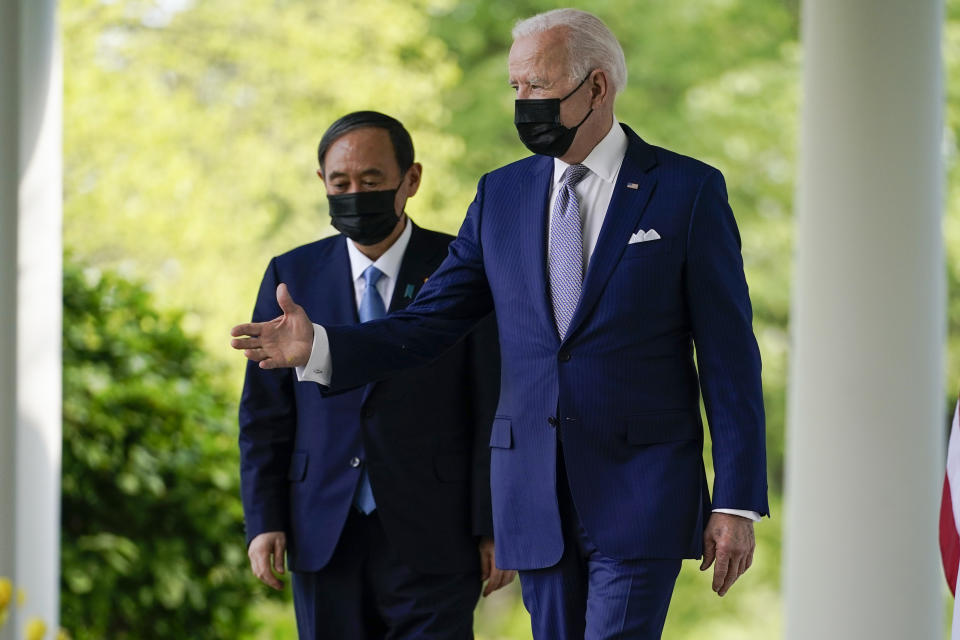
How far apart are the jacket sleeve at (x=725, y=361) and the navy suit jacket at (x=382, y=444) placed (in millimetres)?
825

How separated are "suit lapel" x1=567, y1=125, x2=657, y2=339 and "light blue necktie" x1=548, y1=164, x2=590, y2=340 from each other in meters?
0.05

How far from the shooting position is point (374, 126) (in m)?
3.71

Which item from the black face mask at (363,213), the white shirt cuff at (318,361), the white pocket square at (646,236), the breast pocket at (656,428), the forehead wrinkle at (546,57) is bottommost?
the breast pocket at (656,428)

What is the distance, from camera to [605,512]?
3.03m

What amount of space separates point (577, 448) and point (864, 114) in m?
2.73

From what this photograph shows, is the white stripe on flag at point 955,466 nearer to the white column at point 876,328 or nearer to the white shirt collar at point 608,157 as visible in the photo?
the white shirt collar at point 608,157

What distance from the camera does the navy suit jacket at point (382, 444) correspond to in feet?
12.0

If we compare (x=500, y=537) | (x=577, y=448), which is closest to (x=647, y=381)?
(x=577, y=448)

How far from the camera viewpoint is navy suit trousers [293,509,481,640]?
12.0 ft

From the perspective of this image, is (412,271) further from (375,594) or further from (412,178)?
(375,594)

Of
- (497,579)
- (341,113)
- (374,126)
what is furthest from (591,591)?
(341,113)

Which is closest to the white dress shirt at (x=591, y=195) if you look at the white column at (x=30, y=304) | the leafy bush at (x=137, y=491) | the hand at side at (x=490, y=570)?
the hand at side at (x=490, y=570)

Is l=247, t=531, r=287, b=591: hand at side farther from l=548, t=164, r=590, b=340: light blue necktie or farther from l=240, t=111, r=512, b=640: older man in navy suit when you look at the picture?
l=548, t=164, r=590, b=340: light blue necktie

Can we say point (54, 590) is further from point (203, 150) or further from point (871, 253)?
point (203, 150)
